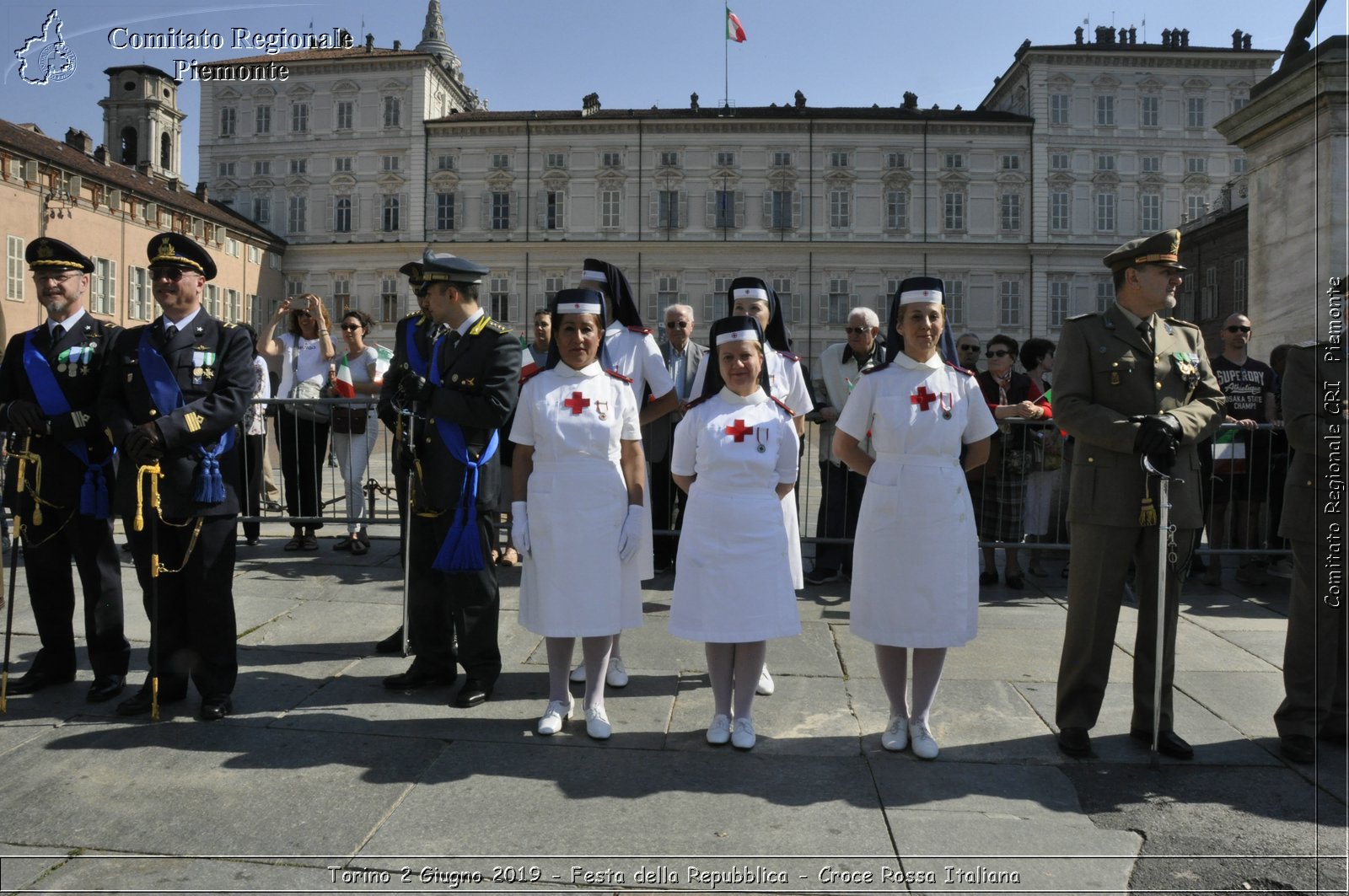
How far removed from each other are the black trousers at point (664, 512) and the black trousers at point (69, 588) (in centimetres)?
407

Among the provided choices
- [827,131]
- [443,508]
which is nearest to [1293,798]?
[443,508]

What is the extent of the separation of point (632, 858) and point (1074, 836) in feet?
5.08

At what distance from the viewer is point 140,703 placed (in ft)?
16.1

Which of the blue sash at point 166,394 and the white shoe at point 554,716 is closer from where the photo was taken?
the white shoe at point 554,716

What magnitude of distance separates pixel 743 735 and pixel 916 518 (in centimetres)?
119

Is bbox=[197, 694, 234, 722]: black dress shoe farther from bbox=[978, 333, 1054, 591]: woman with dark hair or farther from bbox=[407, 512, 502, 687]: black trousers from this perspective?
bbox=[978, 333, 1054, 591]: woman with dark hair

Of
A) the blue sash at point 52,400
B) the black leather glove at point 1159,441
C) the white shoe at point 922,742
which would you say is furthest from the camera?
the blue sash at point 52,400

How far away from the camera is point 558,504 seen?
15.4 ft

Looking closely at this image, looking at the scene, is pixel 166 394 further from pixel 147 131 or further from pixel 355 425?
pixel 147 131

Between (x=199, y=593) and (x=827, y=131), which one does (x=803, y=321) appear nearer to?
(x=827, y=131)

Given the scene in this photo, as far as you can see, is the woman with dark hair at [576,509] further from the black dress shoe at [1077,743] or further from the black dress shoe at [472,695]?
the black dress shoe at [1077,743]

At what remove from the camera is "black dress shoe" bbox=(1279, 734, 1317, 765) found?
445 cm

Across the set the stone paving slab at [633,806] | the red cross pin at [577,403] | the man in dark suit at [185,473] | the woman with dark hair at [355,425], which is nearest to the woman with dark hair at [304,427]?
the woman with dark hair at [355,425]

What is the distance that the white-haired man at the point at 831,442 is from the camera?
7.81 meters
